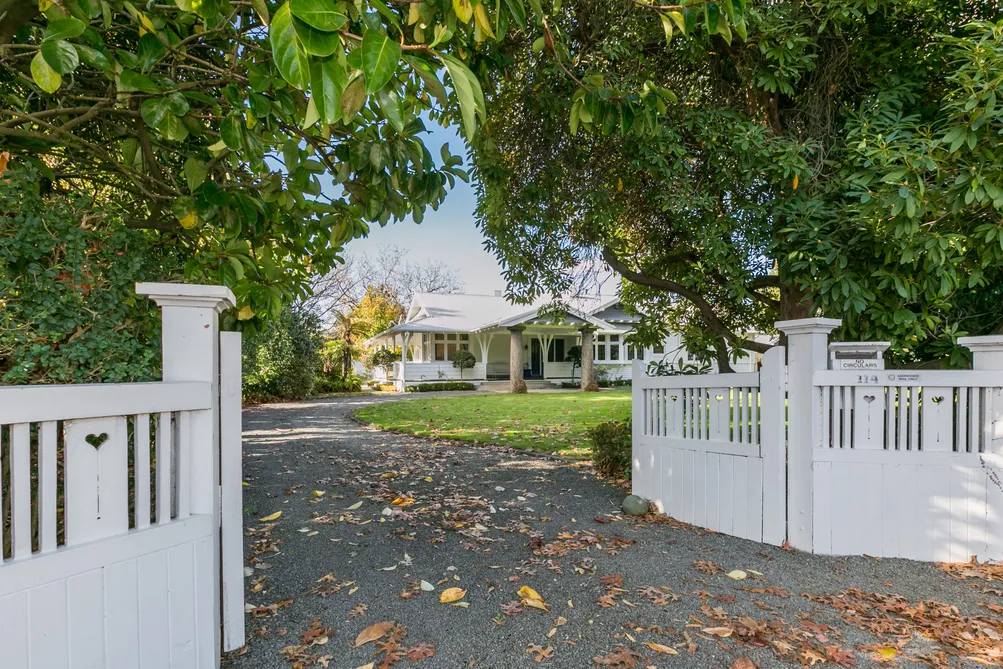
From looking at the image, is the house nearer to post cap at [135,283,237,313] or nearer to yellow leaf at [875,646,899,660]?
yellow leaf at [875,646,899,660]

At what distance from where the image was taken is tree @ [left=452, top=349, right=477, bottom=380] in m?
23.9

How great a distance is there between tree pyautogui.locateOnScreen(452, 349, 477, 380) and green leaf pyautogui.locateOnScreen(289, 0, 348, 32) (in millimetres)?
22705

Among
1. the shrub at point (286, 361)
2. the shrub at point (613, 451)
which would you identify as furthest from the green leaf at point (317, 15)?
the shrub at point (286, 361)

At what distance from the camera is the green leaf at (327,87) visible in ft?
4.15

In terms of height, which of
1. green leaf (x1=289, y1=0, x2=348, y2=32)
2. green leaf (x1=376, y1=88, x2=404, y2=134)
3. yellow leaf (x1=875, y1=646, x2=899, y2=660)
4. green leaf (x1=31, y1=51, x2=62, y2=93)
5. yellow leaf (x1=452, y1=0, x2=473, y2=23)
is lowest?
yellow leaf (x1=875, y1=646, x2=899, y2=660)

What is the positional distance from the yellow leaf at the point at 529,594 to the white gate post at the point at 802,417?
6.79 ft

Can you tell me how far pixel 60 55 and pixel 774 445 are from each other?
4572 mm

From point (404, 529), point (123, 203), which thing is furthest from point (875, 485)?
point (123, 203)

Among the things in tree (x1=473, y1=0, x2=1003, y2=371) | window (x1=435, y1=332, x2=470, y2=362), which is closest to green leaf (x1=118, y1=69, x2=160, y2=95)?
tree (x1=473, y1=0, x2=1003, y2=371)

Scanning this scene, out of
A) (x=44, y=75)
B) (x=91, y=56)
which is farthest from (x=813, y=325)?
(x=44, y=75)

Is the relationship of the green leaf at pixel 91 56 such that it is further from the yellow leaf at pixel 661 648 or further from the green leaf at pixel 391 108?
the yellow leaf at pixel 661 648

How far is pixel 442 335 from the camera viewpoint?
1035 inches

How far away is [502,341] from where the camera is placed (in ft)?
90.6

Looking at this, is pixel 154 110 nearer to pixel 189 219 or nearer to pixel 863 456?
pixel 189 219
